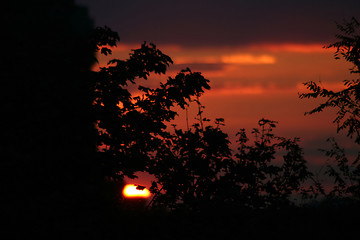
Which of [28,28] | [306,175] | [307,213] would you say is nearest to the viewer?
[307,213]

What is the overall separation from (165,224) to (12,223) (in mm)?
3350

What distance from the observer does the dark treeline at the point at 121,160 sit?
12484 mm

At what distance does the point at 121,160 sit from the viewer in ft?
47.4

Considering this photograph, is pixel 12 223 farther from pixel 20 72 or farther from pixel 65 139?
pixel 20 72

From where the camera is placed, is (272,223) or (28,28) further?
(28,28)

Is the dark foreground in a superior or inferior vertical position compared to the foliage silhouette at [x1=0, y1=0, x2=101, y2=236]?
inferior

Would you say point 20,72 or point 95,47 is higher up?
point 95,47

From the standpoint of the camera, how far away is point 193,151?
15594 millimetres

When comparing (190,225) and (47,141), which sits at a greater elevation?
(47,141)

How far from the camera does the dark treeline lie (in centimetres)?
1248

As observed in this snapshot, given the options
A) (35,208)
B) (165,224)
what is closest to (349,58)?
(165,224)

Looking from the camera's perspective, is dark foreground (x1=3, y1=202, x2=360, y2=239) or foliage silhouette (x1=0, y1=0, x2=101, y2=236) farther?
foliage silhouette (x1=0, y1=0, x2=101, y2=236)

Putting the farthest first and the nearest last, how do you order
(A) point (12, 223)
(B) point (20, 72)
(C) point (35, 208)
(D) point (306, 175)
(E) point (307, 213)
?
(D) point (306, 175), (B) point (20, 72), (E) point (307, 213), (C) point (35, 208), (A) point (12, 223)

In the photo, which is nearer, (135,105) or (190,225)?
(190,225)
